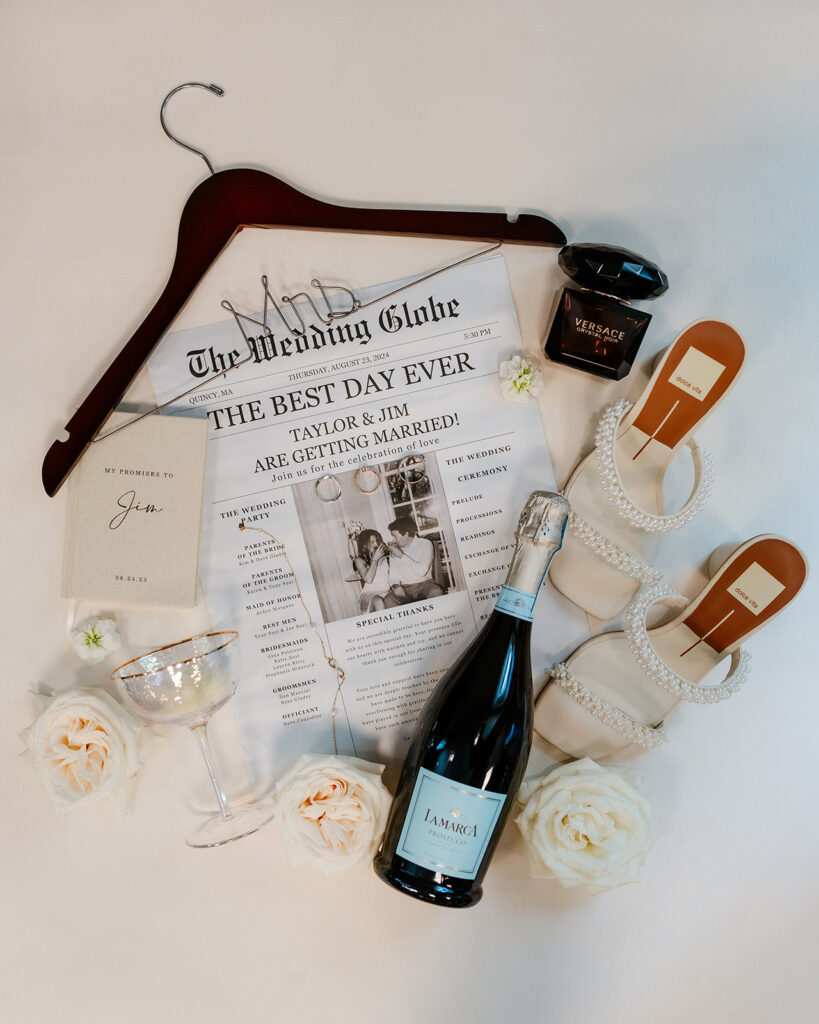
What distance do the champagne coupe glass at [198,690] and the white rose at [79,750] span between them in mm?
52

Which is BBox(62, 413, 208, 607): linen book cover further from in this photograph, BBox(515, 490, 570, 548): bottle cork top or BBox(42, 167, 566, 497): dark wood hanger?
BBox(515, 490, 570, 548): bottle cork top

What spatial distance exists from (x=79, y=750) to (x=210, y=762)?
0.14 meters

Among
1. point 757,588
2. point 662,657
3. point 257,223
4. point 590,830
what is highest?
point 257,223

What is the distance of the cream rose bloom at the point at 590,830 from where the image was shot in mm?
708

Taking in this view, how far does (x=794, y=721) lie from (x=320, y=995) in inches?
25.3

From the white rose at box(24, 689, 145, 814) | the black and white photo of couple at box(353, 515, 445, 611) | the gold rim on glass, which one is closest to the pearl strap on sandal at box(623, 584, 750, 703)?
the black and white photo of couple at box(353, 515, 445, 611)

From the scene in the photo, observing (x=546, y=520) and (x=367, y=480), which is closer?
(x=546, y=520)

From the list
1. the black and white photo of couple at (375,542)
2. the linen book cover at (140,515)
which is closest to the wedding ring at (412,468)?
the black and white photo of couple at (375,542)

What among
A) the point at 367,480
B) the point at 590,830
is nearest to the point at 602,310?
the point at 367,480

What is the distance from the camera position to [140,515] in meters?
0.76

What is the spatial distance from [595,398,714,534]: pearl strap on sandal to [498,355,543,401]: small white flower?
0.08 metres

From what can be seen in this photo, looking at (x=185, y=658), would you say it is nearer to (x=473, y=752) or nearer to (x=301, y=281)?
(x=473, y=752)

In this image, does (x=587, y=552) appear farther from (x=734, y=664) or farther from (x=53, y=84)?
(x=53, y=84)

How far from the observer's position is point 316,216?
30.2 inches
